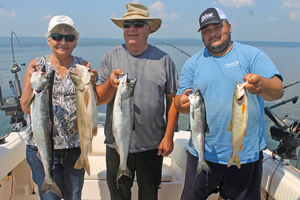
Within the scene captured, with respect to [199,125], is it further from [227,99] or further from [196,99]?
[227,99]

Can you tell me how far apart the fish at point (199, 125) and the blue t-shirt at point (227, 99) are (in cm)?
15

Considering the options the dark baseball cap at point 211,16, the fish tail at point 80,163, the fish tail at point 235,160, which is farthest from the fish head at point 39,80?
the fish tail at point 235,160

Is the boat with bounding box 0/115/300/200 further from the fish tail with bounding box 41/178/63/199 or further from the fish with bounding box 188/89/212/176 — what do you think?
the fish tail with bounding box 41/178/63/199

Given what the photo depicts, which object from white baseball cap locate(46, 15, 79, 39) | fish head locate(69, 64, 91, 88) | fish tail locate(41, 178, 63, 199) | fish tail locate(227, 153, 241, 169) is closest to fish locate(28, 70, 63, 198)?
fish tail locate(41, 178, 63, 199)

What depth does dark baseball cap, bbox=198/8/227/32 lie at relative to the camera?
8.68 ft

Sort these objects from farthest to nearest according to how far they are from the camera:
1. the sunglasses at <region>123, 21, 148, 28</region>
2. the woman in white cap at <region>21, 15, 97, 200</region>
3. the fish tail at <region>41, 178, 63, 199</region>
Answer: the sunglasses at <region>123, 21, 148, 28</region> → the woman in white cap at <region>21, 15, 97, 200</region> → the fish tail at <region>41, 178, 63, 199</region>

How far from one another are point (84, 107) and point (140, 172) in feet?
4.14

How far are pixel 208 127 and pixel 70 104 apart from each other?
1677 millimetres

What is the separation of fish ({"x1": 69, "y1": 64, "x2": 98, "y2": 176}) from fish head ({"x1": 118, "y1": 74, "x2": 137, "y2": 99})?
32 centimetres

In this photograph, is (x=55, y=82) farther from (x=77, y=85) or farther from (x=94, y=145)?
(x=94, y=145)

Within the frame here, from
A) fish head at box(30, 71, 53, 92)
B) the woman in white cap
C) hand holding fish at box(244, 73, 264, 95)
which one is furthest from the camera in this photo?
the woman in white cap

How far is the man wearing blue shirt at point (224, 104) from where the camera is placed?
8.47ft

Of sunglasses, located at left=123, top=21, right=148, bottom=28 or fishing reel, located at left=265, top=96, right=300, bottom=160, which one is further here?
fishing reel, located at left=265, top=96, right=300, bottom=160

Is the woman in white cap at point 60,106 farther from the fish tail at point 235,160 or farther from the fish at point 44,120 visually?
the fish tail at point 235,160
